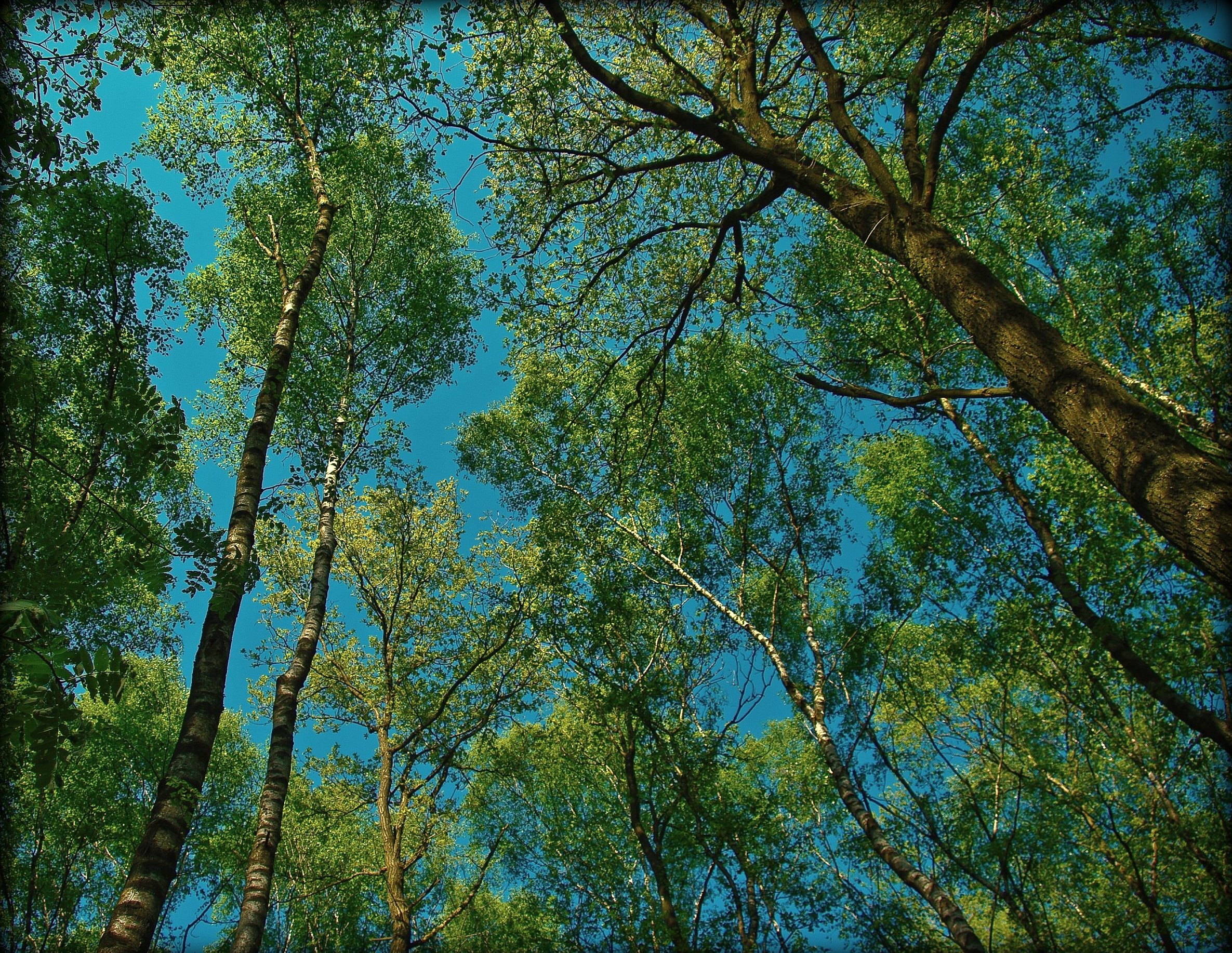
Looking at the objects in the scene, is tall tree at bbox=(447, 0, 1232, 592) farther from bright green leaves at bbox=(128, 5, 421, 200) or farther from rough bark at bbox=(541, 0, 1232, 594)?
bright green leaves at bbox=(128, 5, 421, 200)

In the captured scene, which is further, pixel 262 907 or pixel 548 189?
pixel 548 189

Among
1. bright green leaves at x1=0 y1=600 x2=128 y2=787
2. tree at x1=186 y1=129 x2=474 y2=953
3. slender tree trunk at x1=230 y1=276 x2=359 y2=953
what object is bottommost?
bright green leaves at x1=0 y1=600 x2=128 y2=787

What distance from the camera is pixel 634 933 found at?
12.7m

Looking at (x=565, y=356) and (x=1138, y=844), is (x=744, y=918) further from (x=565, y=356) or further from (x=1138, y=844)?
(x=565, y=356)

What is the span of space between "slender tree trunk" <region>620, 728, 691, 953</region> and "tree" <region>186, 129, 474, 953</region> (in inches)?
289

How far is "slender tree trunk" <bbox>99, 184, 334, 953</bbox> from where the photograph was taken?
3.26 m

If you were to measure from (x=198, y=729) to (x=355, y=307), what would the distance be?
10.1 metres

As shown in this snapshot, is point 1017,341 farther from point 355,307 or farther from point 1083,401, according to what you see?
point 355,307

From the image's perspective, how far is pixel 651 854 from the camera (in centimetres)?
1174

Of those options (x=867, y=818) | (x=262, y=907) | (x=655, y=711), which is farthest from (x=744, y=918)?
(x=262, y=907)

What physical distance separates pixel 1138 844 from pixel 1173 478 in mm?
14255

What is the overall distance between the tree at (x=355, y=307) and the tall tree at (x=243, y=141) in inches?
25.4

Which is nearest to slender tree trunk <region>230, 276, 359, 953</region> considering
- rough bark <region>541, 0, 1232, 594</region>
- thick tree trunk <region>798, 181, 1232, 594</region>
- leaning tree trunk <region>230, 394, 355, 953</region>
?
leaning tree trunk <region>230, 394, 355, 953</region>

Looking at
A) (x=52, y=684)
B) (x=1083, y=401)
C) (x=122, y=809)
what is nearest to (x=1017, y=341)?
(x=1083, y=401)
